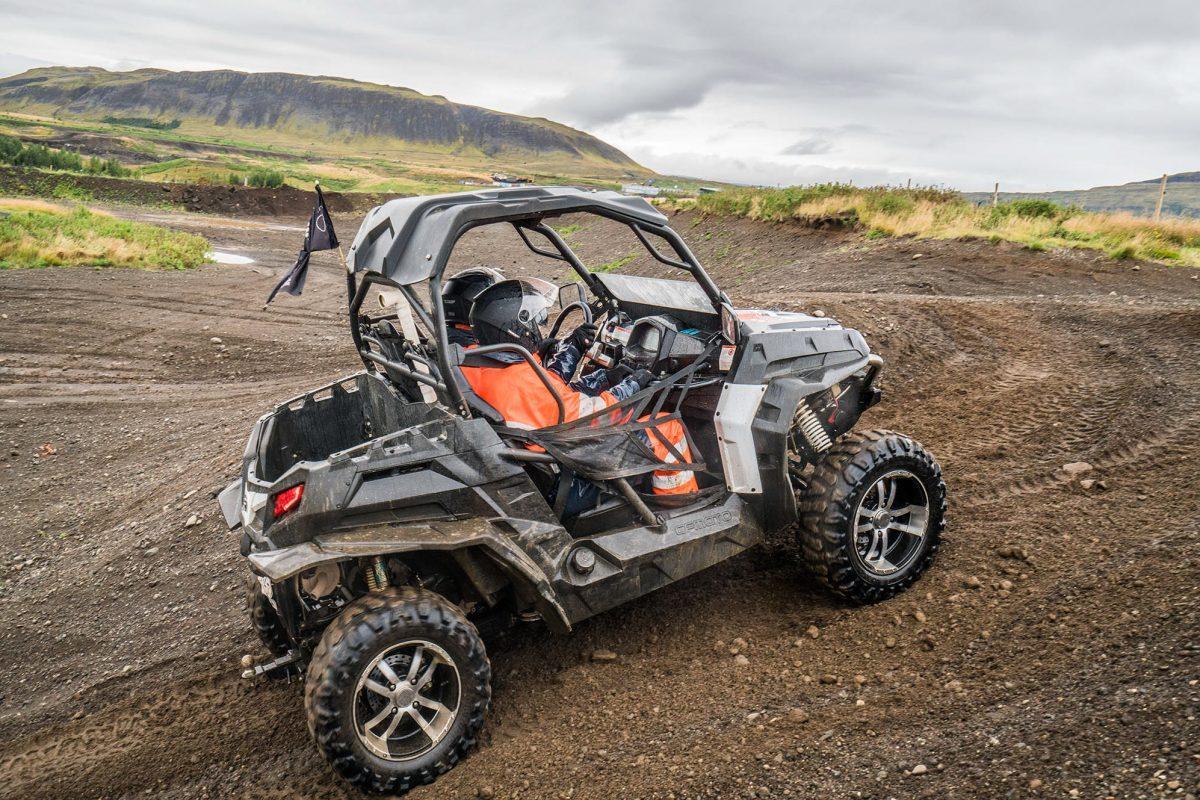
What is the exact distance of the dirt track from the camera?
3.14m

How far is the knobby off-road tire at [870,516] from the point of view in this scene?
407 centimetres

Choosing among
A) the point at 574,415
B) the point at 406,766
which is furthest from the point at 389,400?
the point at 406,766

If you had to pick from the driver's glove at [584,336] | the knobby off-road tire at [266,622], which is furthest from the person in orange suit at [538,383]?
the knobby off-road tire at [266,622]

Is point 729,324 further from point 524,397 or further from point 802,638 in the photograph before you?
point 802,638

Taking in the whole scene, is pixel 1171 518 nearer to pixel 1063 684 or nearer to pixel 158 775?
pixel 1063 684

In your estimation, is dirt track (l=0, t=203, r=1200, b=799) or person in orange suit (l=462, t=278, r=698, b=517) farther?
person in orange suit (l=462, t=278, r=698, b=517)

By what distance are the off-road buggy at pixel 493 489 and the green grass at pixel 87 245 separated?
17.0 metres

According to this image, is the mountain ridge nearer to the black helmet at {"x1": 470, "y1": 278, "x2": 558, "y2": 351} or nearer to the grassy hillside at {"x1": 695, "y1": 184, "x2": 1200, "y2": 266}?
the grassy hillside at {"x1": 695, "y1": 184, "x2": 1200, "y2": 266}

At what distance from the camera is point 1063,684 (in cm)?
326

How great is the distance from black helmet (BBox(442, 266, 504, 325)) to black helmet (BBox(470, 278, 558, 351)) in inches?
5.5

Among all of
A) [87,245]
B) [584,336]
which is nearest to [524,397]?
[584,336]

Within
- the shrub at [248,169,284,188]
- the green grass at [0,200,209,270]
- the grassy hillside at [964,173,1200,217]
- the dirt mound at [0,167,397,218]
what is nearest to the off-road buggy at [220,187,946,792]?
the green grass at [0,200,209,270]

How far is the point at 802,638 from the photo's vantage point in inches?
159

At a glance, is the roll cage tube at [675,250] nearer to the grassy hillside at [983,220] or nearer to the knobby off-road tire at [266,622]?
the knobby off-road tire at [266,622]
